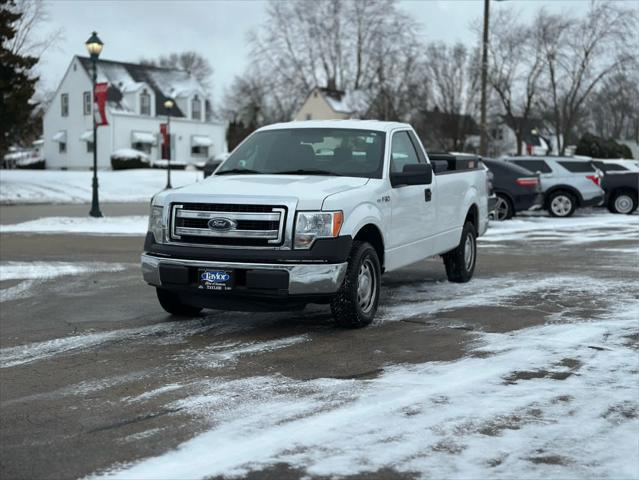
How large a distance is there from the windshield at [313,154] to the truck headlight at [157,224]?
3.89 ft

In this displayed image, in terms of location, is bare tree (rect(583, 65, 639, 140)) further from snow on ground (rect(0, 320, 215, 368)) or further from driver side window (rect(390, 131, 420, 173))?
snow on ground (rect(0, 320, 215, 368))

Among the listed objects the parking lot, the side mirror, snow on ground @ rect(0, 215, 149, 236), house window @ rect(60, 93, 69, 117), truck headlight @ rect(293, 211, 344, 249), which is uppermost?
house window @ rect(60, 93, 69, 117)

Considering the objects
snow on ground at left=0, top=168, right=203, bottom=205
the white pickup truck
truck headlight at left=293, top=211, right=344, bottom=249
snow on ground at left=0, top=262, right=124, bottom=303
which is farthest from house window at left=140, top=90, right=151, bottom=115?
truck headlight at left=293, top=211, right=344, bottom=249

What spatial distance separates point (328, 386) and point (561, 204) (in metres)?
19.3

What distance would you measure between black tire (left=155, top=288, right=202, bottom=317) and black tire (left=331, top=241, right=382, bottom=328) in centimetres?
157

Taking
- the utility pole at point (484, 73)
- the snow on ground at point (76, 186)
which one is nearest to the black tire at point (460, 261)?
the utility pole at point (484, 73)

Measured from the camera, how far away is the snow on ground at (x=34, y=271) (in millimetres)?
10140

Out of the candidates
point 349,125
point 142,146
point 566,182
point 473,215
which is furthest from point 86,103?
point 349,125

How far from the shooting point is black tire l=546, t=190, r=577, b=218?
23250 millimetres

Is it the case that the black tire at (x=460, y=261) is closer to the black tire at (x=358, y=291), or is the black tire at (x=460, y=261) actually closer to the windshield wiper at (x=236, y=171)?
the black tire at (x=358, y=291)

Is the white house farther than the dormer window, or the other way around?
the dormer window

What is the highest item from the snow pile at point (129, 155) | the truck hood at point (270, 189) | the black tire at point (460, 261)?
the snow pile at point (129, 155)

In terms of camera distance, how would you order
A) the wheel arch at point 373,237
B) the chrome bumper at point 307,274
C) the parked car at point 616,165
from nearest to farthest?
the chrome bumper at point 307,274 → the wheel arch at point 373,237 → the parked car at point 616,165

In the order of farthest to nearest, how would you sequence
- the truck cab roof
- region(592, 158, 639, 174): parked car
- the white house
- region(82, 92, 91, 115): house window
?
region(82, 92, 91, 115): house window, the white house, region(592, 158, 639, 174): parked car, the truck cab roof
